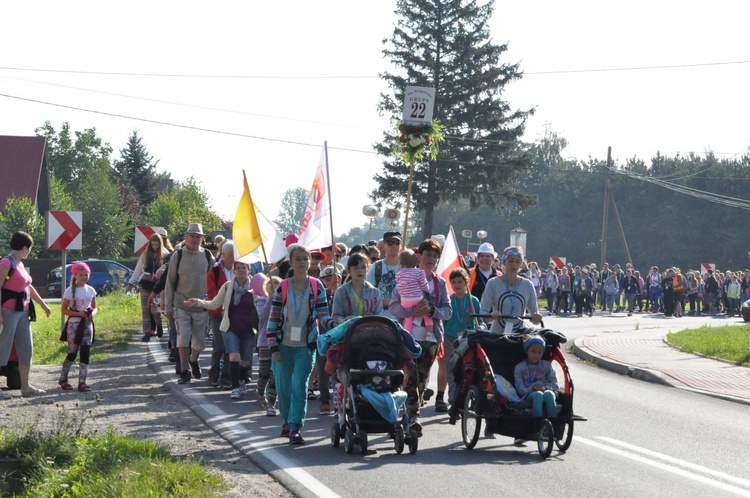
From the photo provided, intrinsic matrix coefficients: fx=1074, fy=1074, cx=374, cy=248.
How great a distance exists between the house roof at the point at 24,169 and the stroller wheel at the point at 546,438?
64342mm

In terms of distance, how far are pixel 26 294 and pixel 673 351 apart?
13.6 m

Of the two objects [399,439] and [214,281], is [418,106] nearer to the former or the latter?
[214,281]

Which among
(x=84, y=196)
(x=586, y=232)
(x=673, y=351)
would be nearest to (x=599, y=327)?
(x=673, y=351)

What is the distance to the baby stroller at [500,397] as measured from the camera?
30.4ft

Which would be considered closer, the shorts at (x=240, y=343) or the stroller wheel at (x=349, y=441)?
the stroller wheel at (x=349, y=441)

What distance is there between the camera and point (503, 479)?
8086 mm

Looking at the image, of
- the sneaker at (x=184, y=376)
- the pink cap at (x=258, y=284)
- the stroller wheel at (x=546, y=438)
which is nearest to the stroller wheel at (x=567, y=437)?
the stroller wheel at (x=546, y=438)

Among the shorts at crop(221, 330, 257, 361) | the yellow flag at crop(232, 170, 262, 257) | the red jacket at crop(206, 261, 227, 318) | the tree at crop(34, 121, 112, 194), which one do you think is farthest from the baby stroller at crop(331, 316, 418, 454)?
the tree at crop(34, 121, 112, 194)

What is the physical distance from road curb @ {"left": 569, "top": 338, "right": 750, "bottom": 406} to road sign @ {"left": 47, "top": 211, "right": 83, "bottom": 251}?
9297 millimetres

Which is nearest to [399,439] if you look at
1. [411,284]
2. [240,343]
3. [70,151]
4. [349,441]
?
[349,441]

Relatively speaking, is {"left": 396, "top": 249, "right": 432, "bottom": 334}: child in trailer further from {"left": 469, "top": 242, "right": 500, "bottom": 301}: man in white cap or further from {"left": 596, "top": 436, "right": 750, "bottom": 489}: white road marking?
{"left": 469, "top": 242, "right": 500, "bottom": 301}: man in white cap

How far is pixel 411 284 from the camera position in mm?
10820

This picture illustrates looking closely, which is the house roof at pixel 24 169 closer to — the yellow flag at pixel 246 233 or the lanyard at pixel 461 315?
the yellow flag at pixel 246 233

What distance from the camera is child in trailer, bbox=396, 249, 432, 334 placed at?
1073 centimetres
